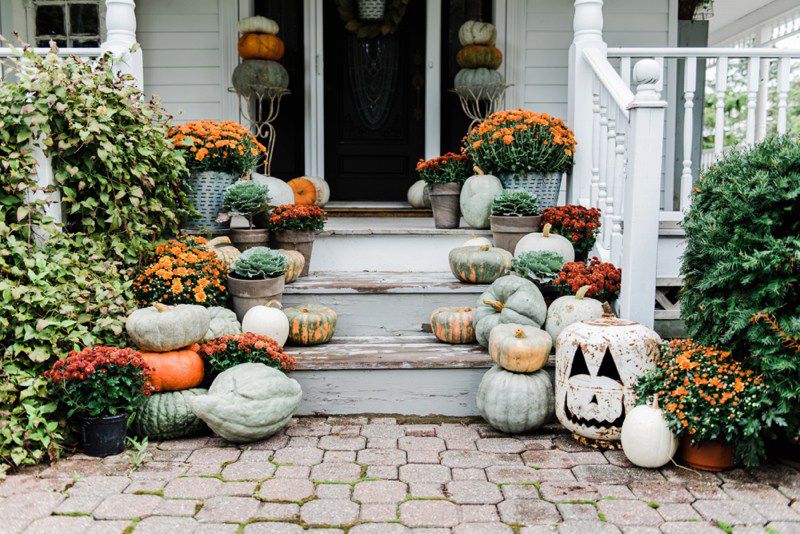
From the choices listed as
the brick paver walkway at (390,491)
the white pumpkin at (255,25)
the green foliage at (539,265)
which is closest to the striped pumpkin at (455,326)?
the green foliage at (539,265)

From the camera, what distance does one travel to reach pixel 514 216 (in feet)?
13.6

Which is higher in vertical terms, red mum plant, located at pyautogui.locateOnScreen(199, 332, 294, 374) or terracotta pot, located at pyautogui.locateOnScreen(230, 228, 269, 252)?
terracotta pot, located at pyautogui.locateOnScreen(230, 228, 269, 252)

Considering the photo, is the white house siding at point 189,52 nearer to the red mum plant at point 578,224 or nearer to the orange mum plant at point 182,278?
the orange mum plant at point 182,278

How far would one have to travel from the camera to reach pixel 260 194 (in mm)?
4051

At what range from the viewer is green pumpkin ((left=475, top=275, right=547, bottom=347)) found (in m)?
3.35

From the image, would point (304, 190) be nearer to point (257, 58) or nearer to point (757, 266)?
point (257, 58)

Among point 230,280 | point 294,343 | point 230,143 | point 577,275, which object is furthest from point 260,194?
point 577,275

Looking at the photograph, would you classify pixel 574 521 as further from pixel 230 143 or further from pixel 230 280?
pixel 230 143

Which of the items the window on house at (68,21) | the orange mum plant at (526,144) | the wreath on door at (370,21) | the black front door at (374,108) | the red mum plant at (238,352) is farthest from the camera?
the black front door at (374,108)

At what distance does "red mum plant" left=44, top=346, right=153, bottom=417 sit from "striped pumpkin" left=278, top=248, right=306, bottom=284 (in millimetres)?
1208

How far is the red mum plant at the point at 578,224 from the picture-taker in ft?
13.1

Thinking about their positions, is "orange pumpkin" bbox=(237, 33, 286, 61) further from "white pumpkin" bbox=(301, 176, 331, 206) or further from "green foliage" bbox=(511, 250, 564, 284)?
"green foliage" bbox=(511, 250, 564, 284)

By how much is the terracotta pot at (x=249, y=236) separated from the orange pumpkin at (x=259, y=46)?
1.97m

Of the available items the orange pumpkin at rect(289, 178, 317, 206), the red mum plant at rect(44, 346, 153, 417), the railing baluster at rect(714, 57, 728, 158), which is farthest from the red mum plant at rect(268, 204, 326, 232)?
the railing baluster at rect(714, 57, 728, 158)
